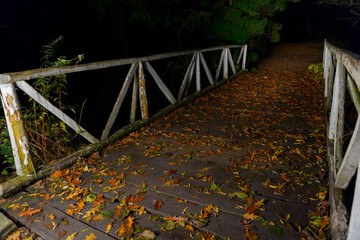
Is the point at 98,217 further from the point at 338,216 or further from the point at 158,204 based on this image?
the point at 338,216

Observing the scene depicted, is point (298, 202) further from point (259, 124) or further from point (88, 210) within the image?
point (259, 124)

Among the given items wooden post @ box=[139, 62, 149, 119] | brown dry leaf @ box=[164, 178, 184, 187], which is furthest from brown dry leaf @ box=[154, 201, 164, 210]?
wooden post @ box=[139, 62, 149, 119]

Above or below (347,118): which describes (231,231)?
above

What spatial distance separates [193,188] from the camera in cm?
274

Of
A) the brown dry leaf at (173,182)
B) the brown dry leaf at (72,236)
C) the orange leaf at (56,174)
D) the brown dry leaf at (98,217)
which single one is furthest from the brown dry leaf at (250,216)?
the orange leaf at (56,174)

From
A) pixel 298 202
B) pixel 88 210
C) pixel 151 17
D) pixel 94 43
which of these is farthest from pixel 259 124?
pixel 94 43

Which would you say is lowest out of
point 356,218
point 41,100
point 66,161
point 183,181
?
point 183,181

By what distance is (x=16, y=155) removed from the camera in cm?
275

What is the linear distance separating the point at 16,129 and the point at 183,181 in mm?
1951

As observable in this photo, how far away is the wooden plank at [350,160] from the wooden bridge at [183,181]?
0.01 meters

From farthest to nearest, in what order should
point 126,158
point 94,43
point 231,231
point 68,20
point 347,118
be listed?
point 94,43 < point 68,20 < point 347,118 < point 126,158 < point 231,231

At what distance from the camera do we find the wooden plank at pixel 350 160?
5.14 ft

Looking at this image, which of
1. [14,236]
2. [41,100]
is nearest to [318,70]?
[41,100]

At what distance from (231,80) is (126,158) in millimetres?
6617
